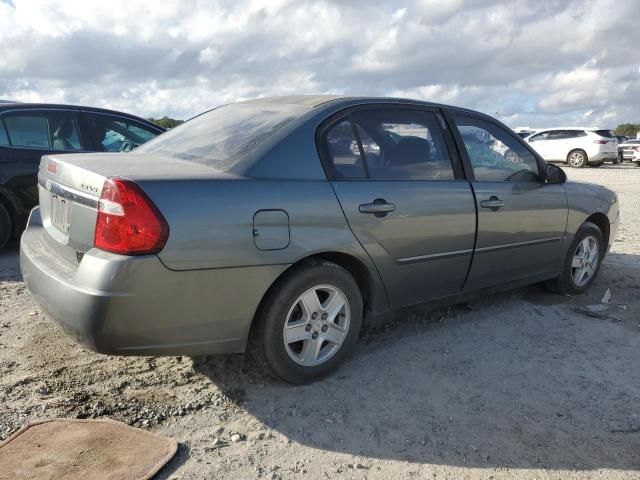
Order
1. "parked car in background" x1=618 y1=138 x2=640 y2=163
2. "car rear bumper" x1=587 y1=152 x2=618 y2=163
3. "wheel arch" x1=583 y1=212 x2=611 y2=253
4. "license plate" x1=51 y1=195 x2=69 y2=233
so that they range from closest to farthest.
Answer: "license plate" x1=51 y1=195 x2=69 y2=233 → "wheel arch" x1=583 y1=212 x2=611 y2=253 → "car rear bumper" x1=587 y1=152 x2=618 y2=163 → "parked car in background" x1=618 y1=138 x2=640 y2=163

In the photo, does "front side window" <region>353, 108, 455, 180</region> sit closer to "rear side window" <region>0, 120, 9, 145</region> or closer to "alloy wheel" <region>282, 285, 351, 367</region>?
"alloy wheel" <region>282, 285, 351, 367</region>

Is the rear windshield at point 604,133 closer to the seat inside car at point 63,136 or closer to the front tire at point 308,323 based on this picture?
the seat inside car at point 63,136

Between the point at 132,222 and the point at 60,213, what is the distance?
0.73 m

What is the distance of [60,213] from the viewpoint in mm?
3006

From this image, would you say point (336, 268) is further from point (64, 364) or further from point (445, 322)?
point (64, 364)

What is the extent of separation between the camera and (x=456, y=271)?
3.82 meters

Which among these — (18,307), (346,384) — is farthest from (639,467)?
(18,307)

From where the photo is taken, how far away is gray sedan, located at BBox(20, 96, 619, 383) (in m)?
2.58

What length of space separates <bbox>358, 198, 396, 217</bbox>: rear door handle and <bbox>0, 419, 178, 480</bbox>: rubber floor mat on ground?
1568 millimetres

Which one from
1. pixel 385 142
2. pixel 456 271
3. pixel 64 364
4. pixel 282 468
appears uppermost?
pixel 385 142

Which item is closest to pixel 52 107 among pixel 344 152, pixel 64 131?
pixel 64 131

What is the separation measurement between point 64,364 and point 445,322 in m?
2.60

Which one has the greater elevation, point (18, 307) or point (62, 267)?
point (62, 267)

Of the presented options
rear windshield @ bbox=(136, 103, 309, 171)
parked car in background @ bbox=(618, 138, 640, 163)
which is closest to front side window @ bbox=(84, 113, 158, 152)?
rear windshield @ bbox=(136, 103, 309, 171)
